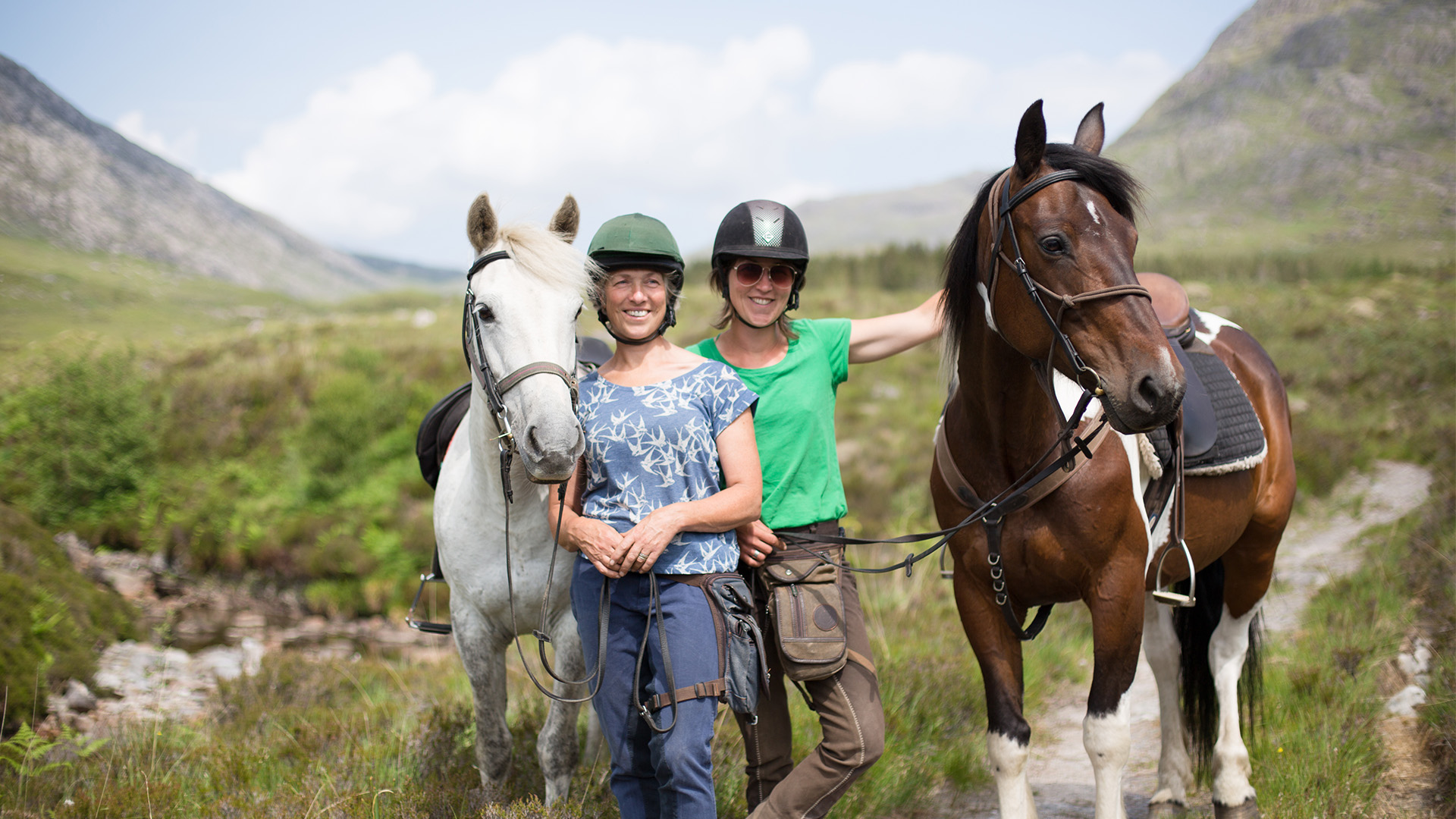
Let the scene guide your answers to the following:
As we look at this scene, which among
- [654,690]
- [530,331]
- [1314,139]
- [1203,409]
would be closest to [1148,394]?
[1203,409]

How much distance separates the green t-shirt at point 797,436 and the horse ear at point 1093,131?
1.05 meters

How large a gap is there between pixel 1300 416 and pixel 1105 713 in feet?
42.2

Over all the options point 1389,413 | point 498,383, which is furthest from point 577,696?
point 1389,413

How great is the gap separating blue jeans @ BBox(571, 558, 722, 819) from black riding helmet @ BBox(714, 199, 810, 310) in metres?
1.06

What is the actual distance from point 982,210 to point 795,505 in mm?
1051

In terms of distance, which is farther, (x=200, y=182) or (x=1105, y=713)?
(x=200, y=182)

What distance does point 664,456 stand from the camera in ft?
6.86

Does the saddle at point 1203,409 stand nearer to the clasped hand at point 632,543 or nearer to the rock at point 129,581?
the clasped hand at point 632,543

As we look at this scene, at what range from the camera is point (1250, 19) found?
4658 inches

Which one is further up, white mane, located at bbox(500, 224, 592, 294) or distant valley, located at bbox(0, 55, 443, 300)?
distant valley, located at bbox(0, 55, 443, 300)

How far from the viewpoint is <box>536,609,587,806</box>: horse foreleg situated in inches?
106

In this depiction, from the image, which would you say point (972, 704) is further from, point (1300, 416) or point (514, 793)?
point (1300, 416)

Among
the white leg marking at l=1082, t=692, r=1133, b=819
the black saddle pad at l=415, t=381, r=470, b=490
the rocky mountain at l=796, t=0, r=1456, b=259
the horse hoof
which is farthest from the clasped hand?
the rocky mountain at l=796, t=0, r=1456, b=259

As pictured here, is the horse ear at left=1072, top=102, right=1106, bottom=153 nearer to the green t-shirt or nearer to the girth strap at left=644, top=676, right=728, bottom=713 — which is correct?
the green t-shirt
